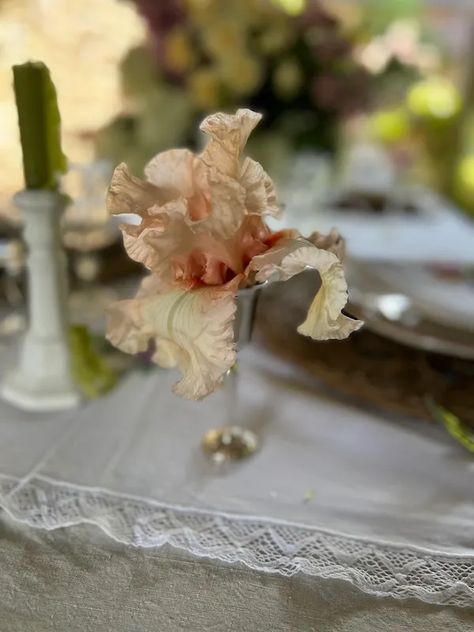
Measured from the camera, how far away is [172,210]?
459mm

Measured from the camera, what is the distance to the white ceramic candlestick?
2.14 feet

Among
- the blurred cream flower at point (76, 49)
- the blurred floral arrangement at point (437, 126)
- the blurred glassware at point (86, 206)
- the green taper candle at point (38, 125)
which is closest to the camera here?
the green taper candle at point (38, 125)

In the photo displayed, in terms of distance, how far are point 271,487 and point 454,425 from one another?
0.64ft

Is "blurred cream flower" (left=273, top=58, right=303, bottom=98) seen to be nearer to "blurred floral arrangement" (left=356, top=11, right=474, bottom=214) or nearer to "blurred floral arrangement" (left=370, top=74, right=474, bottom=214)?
"blurred floral arrangement" (left=356, top=11, right=474, bottom=214)

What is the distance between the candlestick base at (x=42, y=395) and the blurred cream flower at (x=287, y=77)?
66 centimetres

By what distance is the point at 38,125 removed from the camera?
594 millimetres

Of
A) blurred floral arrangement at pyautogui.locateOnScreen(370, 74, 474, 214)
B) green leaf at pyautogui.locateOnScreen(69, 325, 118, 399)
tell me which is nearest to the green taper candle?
green leaf at pyautogui.locateOnScreen(69, 325, 118, 399)

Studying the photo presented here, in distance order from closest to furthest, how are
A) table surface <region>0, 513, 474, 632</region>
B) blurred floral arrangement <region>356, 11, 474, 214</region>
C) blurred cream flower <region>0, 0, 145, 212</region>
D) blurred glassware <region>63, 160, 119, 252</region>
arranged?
table surface <region>0, 513, 474, 632</region> < blurred glassware <region>63, 160, 119, 252</region> < blurred cream flower <region>0, 0, 145, 212</region> < blurred floral arrangement <region>356, 11, 474, 214</region>

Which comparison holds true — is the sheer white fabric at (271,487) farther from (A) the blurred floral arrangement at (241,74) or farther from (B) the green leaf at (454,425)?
(A) the blurred floral arrangement at (241,74)

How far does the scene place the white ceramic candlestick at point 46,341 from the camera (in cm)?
65

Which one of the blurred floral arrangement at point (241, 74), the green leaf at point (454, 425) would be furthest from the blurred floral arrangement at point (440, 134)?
the green leaf at point (454, 425)

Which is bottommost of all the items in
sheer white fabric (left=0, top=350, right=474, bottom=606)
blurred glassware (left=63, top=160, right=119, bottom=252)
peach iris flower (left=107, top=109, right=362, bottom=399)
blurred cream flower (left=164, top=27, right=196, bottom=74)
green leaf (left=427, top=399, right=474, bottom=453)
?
sheer white fabric (left=0, top=350, right=474, bottom=606)

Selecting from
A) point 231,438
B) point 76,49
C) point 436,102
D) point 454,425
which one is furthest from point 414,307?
Answer: point 436,102

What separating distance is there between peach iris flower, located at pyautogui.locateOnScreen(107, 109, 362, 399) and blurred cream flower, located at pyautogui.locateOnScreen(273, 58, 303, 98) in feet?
2.12
